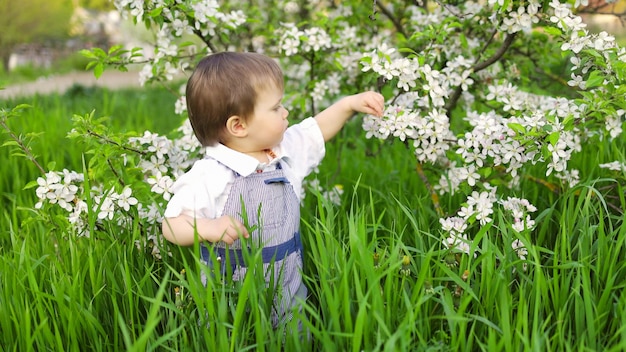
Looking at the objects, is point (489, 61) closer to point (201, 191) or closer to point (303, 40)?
point (303, 40)

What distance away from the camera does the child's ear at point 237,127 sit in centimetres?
199

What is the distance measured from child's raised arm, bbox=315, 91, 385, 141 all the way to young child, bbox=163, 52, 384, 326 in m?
0.36

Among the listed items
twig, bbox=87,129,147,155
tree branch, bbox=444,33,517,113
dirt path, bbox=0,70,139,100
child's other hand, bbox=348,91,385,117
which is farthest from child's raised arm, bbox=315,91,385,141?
dirt path, bbox=0,70,139,100

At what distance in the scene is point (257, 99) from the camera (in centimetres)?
199

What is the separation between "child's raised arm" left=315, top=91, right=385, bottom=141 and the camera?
2354 mm

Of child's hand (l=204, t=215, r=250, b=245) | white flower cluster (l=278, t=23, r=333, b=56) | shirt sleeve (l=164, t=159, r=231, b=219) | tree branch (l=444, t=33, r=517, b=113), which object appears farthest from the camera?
white flower cluster (l=278, t=23, r=333, b=56)

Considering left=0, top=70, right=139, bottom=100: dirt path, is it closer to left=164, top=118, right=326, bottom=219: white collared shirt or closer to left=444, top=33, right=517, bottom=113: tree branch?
left=444, top=33, right=517, bottom=113: tree branch

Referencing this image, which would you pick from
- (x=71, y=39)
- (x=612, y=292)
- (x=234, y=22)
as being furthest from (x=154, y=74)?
(x=71, y=39)

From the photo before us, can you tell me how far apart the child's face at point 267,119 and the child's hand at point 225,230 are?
305 millimetres

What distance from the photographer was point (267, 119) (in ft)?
6.56

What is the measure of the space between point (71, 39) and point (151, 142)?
62.8ft

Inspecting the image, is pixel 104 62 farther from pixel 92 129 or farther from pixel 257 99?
pixel 257 99

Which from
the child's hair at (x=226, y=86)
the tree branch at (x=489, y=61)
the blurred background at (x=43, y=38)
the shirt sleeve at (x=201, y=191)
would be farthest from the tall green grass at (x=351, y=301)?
the blurred background at (x=43, y=38)

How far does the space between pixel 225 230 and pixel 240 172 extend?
249 millimetres
